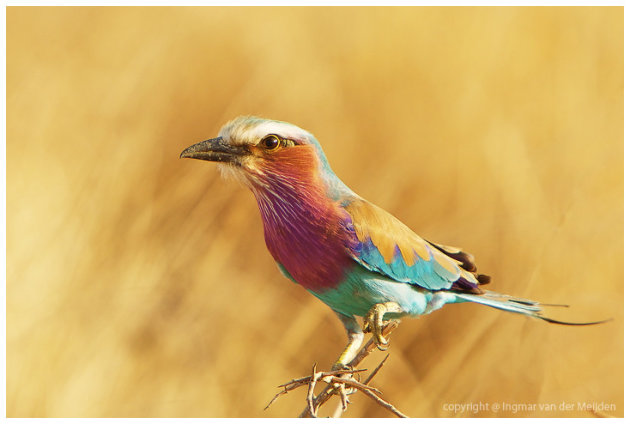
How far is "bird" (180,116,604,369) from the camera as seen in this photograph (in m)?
1.68

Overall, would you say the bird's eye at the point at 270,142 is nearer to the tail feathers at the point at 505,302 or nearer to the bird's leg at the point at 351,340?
the bird's leg at the point at 351,340

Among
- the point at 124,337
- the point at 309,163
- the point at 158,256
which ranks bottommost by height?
the point at 124,337

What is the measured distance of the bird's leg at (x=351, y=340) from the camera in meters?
1.77

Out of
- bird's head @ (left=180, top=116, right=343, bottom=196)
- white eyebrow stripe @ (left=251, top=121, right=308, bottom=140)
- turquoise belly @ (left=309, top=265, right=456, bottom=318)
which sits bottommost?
turquoise belly @ (left=309, top=265, right=456, bottom=318)

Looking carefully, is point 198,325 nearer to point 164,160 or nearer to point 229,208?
point 229,208

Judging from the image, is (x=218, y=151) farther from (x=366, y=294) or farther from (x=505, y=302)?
(x=505, y=302)

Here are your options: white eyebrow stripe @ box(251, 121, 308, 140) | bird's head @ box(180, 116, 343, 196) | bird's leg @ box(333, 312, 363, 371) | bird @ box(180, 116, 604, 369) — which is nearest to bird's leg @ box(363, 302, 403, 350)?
bird @ box(180, 116, 604, 369)

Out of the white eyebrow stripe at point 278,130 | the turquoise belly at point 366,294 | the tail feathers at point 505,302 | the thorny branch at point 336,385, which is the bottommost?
the thorny branch at point 336,385

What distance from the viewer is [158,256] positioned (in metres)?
2.58

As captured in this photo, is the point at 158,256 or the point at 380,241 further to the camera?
the point at 158,256

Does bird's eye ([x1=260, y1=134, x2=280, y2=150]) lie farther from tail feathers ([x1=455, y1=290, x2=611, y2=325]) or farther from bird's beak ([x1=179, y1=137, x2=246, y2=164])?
tail feathers ([x1=455, y1=290, x2=611, y2=325])

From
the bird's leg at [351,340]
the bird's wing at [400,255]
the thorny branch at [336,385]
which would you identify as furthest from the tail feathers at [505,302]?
the thorny branch at [336,385]
